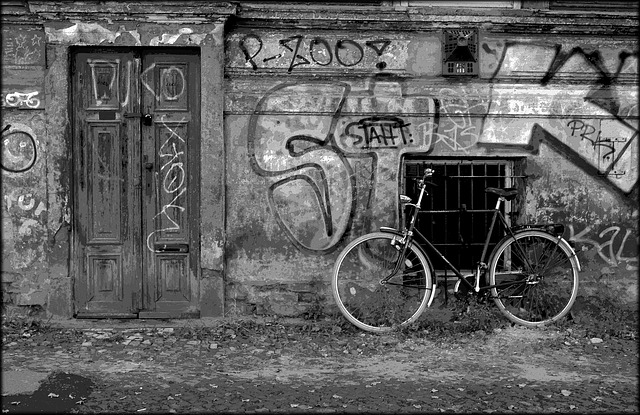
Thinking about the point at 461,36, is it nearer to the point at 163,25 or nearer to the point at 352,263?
the point at 352,263

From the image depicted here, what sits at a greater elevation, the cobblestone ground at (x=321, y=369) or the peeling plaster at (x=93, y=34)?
the peeling plaster at (x=93, y=34)

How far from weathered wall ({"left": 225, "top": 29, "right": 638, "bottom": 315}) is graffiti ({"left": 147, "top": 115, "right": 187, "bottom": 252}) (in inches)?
18.8

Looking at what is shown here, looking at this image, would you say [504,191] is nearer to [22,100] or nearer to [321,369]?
[321,369]

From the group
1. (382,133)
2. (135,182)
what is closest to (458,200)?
(382,133)

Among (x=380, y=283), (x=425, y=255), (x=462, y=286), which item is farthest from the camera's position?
(x=462, y=286)

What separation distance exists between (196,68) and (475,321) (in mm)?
3659

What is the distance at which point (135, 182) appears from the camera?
672cm

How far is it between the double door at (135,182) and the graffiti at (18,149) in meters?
0.43

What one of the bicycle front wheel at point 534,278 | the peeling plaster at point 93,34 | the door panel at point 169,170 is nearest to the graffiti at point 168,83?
the door panel at point 169,170

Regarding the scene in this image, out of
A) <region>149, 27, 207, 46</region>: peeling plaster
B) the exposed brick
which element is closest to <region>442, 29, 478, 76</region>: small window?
<region>149, 27, 207, 46</region>: peeling plaster

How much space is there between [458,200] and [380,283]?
49.6 inches

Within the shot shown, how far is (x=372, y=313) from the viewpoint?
664cm

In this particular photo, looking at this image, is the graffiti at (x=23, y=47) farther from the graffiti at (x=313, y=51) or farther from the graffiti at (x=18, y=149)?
the graffiti at (x=313, y=51)

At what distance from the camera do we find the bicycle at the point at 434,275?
6473 millimetres
